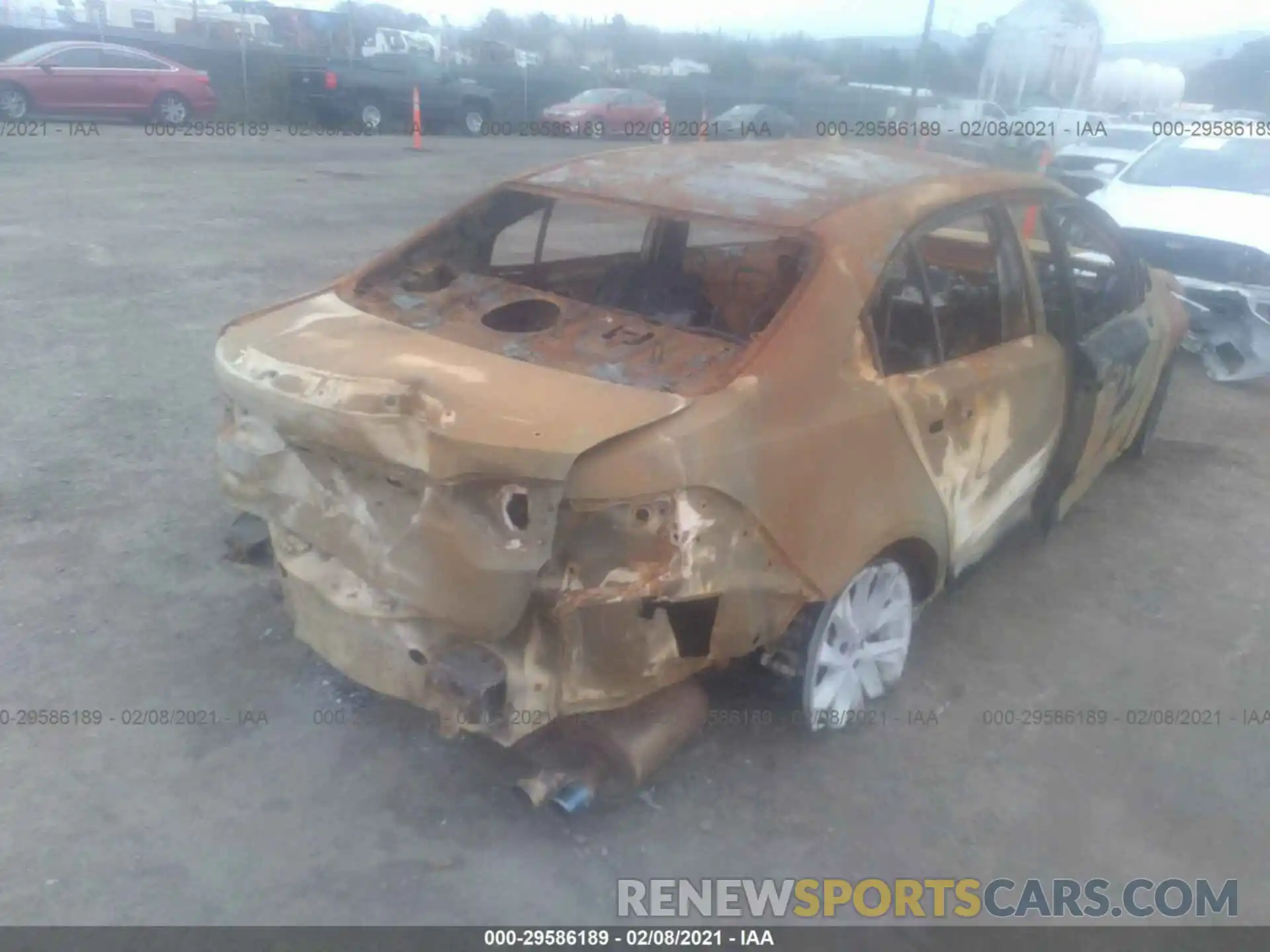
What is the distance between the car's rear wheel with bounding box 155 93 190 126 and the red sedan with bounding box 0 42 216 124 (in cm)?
1

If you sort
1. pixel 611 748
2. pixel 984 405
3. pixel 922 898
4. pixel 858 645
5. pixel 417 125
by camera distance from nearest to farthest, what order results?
1. pixel 922 898
2. pixel 611 748
3. pixel 858 645
4. pixel 984 405
5. pixel 417 125

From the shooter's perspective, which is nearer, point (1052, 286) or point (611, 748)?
point (611, 748)

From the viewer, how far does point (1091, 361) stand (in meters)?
3.75

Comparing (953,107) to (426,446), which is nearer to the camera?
(426,446)

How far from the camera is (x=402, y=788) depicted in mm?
2846

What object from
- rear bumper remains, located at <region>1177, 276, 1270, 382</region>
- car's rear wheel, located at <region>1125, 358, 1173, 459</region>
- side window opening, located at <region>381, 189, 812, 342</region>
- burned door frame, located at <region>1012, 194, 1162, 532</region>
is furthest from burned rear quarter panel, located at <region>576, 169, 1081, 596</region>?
rear bumper remains, located at <region>1177, 276, 1270, 382</region>

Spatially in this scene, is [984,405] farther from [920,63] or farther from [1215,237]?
[920,63]

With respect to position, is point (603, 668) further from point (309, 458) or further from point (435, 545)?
point (309, 458)

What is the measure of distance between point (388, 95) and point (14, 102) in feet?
20.8

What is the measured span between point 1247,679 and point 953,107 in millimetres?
17771

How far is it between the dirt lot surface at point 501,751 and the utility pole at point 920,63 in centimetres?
1367

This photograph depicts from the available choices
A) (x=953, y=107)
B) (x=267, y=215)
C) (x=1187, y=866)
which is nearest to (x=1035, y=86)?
(x=953, y=107)

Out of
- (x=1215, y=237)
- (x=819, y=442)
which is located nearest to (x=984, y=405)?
(x=819, y=442)

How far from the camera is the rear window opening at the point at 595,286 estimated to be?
9.45ft
